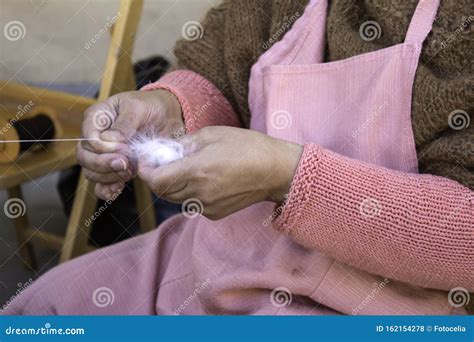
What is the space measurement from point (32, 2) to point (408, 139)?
4.17 ft

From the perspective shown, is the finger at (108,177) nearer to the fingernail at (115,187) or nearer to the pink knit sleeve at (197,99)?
the fingernail at (115,187)

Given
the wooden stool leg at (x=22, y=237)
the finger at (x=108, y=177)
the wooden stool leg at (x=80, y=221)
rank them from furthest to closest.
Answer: the wooden stool leg at (x=80, y=221) → the wooden stool leg at (x=22, y=237) → the finger at (x=108, y=177)

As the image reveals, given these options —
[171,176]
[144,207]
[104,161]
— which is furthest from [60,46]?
[171,176]

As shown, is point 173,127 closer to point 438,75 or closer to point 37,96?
point 438,75

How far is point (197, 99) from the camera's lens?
3.05ft

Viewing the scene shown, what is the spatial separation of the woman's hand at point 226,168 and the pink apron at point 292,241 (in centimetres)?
12

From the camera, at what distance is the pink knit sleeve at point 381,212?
0.70 meters

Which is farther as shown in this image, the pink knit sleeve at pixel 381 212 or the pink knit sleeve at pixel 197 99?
the pink knit sleeve at pixel 197 99

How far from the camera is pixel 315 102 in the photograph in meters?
0.83

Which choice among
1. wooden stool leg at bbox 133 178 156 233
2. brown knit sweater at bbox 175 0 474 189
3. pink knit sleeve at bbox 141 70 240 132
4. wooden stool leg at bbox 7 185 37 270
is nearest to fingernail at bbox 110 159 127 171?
pink knit sleeve at bbox 141 70 240 132

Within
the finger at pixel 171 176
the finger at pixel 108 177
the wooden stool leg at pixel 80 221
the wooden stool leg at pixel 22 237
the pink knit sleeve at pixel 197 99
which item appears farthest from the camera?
the wooden stool leg at pixel 80 221

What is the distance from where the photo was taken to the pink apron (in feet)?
2.52

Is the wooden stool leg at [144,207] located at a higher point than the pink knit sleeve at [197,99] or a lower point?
lower

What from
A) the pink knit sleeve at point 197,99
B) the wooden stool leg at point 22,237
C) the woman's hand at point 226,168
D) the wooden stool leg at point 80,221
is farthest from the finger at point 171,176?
the wooden stool leg at point 80,221
